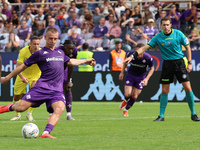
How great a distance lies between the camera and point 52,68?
8.73 metres

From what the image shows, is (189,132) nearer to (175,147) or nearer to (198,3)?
(175,147)

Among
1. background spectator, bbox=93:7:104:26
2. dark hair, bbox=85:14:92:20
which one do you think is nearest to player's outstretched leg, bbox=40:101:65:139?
background spectator, bbox=93:7:104:26

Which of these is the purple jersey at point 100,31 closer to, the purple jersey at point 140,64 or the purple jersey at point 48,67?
the purple jersey at point 140,64

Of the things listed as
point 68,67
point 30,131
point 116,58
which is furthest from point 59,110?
point 116,58

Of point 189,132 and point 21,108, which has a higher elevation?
point 21,108

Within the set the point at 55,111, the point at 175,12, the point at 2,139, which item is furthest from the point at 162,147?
the point at 175,12

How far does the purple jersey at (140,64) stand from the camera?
47.1 ft

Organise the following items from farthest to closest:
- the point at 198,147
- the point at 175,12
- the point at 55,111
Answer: the point at 175,12 < the point at 55,111 < the point at 198,147

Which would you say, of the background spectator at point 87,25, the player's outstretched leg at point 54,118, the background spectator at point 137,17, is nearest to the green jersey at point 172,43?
the player's outstretched leg at point 54,118

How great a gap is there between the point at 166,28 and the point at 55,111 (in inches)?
172

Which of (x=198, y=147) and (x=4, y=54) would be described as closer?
(x=198, y=147)

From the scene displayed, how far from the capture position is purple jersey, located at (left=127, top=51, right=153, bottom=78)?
1437 centimetres

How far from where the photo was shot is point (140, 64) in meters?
14.6

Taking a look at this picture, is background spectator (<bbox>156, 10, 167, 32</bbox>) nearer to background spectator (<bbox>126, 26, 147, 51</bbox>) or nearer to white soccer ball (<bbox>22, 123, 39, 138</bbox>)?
background spectator (<bbox>126, 26, 147, 51</bbox>)
